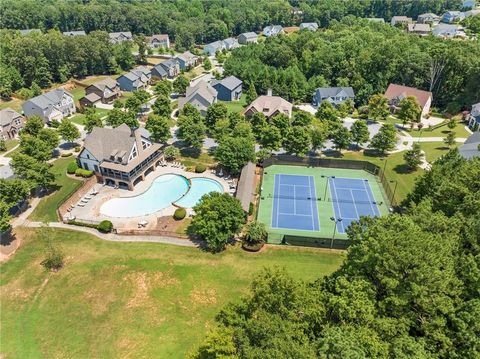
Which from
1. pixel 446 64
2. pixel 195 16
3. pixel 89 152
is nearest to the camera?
pixel 89 152

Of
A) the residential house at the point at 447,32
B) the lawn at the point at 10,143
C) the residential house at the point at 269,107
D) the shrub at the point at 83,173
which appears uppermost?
the residential house at the point at 447,32

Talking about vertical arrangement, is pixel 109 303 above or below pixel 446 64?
below

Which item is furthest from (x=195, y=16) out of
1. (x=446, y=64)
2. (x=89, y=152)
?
(x=89, y=152)

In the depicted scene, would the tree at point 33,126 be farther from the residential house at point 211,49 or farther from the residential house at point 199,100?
the residential house at point 211,49

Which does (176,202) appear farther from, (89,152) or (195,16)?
(195,16)

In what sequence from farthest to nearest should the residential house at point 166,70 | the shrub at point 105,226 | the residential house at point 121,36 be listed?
the residential house at point 121,36 < the residential house at point 166,70 < the shrub at point 105,226

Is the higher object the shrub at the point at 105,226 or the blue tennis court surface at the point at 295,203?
the shrub at the point at 105,226

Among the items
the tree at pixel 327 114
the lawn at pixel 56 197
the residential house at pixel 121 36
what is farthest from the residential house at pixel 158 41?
the lawn at pixel 56 197

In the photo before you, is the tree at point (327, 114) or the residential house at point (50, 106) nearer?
the tree at point (327, 114)
